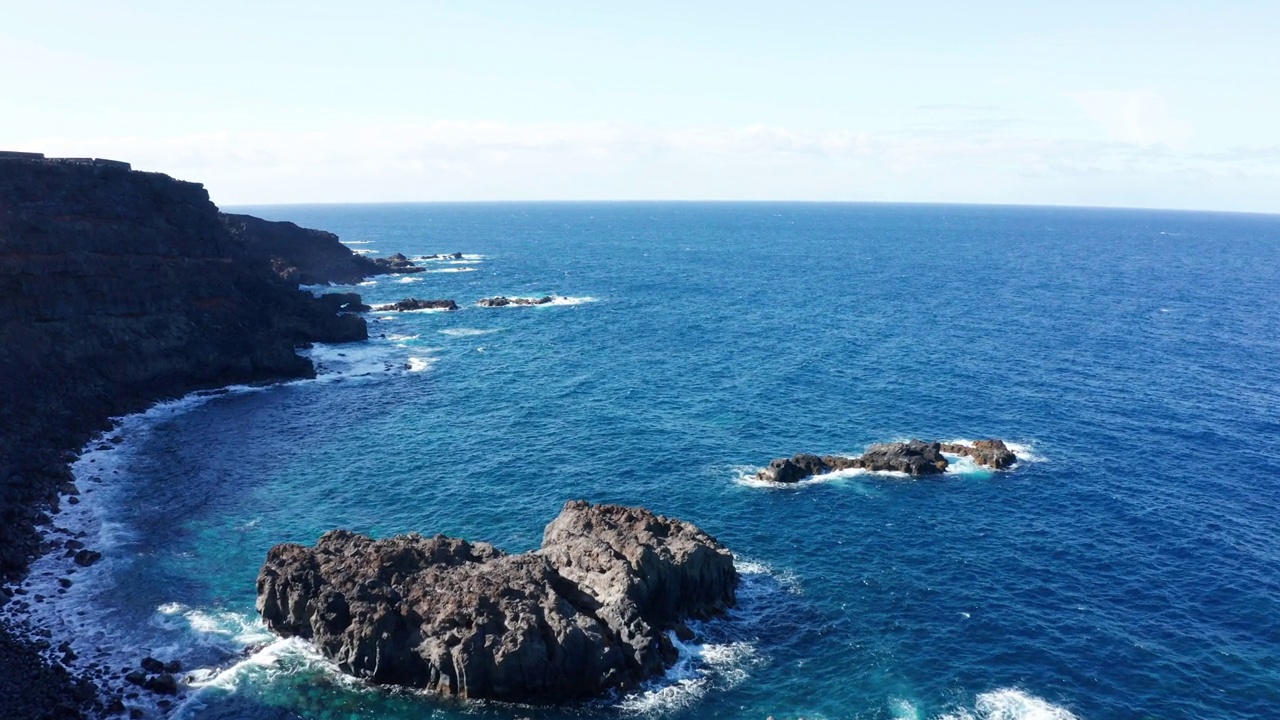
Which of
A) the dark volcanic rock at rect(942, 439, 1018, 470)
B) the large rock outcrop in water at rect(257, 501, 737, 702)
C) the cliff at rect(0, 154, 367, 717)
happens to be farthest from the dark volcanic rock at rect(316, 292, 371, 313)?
the dark volcanic rock at rect(942, 439, 1018, 470)

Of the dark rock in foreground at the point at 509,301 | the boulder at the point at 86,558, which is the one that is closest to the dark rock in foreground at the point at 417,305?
the dark rock in foreground at the point at 509,301

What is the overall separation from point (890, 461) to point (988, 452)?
1063 centimetres

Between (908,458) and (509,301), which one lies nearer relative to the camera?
(908,458)

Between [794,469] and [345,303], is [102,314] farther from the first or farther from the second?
[794,469]

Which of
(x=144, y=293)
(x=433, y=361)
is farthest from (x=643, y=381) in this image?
(x=144, y=293)

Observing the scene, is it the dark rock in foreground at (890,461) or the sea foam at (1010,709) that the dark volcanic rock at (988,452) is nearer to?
the dark rock in foreground at (890,461)

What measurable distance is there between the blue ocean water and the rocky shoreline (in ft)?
18.8

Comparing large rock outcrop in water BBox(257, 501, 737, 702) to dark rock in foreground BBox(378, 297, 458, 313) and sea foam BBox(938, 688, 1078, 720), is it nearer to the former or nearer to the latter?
sea foam BBox(938, 688, 1078, 720)

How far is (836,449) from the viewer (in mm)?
85562

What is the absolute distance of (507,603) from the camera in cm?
4925

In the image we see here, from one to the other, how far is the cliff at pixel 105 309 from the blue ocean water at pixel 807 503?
6025mm

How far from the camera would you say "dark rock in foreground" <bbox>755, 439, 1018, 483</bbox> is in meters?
78.2

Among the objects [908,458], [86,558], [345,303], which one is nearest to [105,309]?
[86,558]

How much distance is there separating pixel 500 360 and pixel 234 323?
37.9 meters
